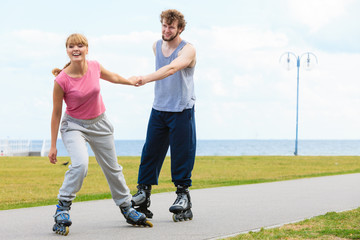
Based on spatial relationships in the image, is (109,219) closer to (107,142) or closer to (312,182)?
(107,142)

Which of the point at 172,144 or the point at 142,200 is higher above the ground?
the point at 172,144

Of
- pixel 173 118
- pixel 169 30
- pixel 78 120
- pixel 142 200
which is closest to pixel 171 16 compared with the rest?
pixel 169 30

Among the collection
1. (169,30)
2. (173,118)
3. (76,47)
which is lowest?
(173,118)

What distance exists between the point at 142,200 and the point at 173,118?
934mm

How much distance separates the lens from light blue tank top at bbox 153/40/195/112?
561 centimetres

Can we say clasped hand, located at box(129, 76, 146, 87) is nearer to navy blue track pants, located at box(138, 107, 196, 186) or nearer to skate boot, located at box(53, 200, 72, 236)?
navy blue track pants, located at box(138, 107, 196, 186)

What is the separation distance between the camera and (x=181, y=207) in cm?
569

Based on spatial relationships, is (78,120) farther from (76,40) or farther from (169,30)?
(169,30)

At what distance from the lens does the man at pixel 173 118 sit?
553 centimetres

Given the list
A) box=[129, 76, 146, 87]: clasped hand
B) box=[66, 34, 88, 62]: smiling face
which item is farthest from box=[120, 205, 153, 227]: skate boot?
box=[66, 34, 88, 62]: smiling face

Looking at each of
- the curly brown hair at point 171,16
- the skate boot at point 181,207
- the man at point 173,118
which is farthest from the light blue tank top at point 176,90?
the skate boot at point 181,207

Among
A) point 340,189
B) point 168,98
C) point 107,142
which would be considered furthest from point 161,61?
point 340,189

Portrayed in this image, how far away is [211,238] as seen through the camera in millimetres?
4770

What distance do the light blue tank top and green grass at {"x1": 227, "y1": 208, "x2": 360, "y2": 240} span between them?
4.91 ft
